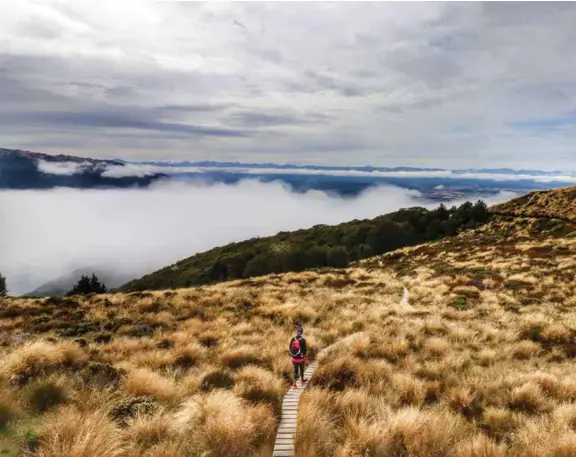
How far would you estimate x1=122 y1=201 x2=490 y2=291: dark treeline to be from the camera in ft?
318

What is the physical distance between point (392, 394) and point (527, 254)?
4056cm

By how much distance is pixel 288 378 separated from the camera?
12438 mm

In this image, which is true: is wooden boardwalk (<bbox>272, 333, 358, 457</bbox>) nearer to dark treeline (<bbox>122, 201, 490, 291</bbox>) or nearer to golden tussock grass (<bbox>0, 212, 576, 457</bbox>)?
golden tussock grass (<bbox>0, 212, 576, 457</bbox>)

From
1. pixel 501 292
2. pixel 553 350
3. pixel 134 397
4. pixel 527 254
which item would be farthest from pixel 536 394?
pixel 527 254

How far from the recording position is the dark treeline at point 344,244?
318 ft

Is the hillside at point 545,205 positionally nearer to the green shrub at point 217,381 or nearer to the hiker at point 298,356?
the hiker at point 298,356

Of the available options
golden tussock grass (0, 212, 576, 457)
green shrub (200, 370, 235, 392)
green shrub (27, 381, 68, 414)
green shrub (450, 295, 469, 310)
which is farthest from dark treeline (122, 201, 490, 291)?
green shrub (27, 381, 68, 414)

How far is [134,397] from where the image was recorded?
9297mm

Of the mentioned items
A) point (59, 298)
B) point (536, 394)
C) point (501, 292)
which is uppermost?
point (536, 394)

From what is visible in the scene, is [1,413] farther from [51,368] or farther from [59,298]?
[59,298]

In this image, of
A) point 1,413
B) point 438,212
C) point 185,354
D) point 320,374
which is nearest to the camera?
point 1,413

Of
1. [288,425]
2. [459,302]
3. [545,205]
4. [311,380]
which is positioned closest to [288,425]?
[288,425]

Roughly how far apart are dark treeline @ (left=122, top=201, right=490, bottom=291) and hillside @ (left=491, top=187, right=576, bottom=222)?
5.79 meters

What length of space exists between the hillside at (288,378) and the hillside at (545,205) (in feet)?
177
